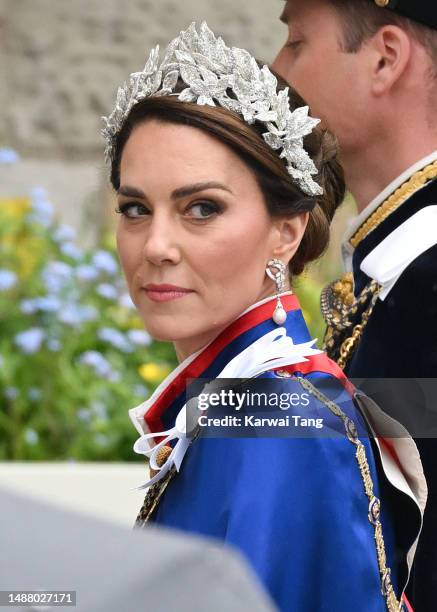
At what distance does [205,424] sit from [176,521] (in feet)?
0.40

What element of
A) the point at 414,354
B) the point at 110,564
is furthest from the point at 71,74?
the point at 110,564

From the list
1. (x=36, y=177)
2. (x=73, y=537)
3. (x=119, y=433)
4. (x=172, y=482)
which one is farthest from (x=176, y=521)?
(x=36, y=177)

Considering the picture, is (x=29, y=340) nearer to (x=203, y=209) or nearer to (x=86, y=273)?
(x=86, y=273)

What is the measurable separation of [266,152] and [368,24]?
56 cm

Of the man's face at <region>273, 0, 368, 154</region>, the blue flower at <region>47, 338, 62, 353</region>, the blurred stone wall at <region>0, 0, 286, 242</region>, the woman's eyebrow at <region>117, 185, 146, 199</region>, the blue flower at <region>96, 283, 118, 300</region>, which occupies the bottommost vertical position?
the woman's eyebrow at <region>117, 185, 146, 199</region>

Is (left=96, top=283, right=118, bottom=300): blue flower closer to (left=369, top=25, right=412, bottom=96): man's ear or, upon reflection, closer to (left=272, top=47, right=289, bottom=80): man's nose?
(left=272, top=47, right=289, bottom=80): man's nose

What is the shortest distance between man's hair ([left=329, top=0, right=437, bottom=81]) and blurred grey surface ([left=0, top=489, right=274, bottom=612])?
1.55 m

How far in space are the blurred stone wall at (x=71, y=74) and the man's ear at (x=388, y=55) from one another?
2505mm

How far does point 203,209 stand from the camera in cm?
135

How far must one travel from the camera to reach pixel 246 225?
137 centimetres

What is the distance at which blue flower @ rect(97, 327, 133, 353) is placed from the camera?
149 inches

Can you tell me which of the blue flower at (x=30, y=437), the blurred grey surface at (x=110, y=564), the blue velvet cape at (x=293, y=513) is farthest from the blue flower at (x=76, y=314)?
the blurred grey surface at (x=110, y=564)

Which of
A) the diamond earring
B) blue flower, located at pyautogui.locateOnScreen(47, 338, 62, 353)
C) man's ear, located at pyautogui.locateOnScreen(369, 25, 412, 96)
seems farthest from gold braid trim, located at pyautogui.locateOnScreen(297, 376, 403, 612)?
blue flower, located at pyautogui.locateOnScreen(47, 338, 62, 353)

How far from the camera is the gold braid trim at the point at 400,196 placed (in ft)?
5.96
